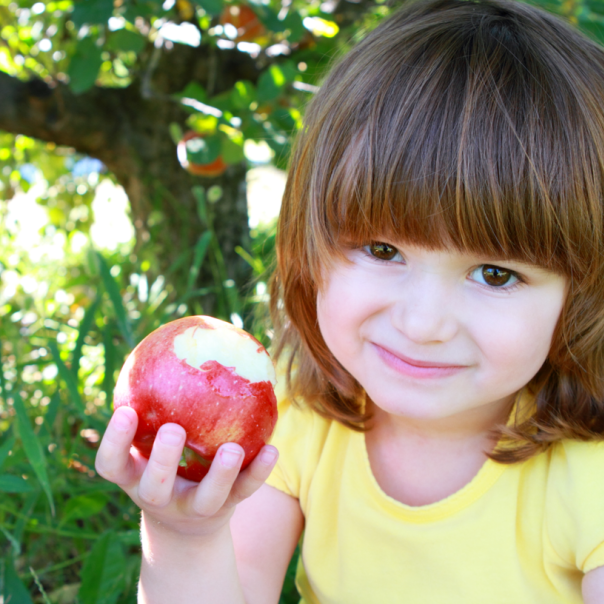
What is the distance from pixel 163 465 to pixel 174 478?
31mm

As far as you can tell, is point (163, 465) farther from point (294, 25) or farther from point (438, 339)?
point (294, 25)

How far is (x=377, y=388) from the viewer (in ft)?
3.05

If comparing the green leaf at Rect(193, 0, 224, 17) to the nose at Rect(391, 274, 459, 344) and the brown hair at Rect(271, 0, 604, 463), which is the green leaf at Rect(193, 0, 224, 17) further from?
the nose at Rect(391, 274, 459, 344)

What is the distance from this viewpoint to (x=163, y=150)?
7.27ft

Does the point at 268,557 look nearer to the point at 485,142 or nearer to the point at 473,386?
the point at 473,386

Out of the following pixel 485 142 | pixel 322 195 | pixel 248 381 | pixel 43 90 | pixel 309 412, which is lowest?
pixel 309 412

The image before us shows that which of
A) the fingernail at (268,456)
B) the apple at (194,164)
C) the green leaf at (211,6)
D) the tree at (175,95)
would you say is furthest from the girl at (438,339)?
the apple at (194,164)

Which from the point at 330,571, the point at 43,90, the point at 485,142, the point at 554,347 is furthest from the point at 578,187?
the point at 43,90

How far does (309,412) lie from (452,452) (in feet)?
0.87

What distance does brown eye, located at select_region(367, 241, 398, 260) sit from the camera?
88 cm

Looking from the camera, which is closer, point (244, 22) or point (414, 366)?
point (414, 366)

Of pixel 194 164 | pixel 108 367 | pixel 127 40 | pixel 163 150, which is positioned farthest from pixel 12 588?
pixel 163 150

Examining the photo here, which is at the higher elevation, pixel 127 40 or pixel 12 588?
pixel 127 40

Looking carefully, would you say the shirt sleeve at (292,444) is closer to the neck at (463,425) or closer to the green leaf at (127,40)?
the neck at (463,425)
